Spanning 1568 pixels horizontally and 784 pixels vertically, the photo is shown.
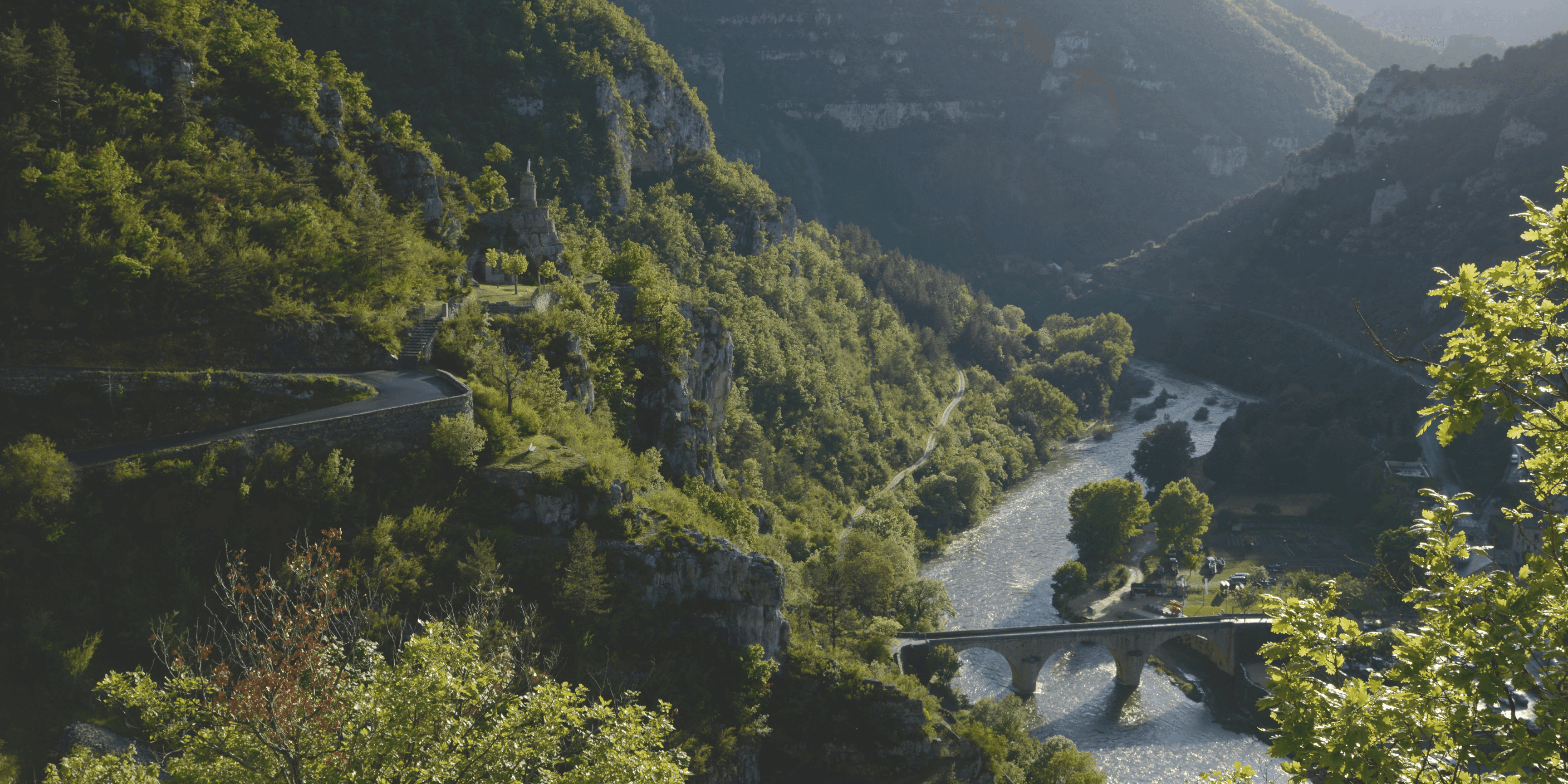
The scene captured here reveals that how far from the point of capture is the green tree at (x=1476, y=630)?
33.9 ft

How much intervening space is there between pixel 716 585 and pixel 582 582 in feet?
25.5

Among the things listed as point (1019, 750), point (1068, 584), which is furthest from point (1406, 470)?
point (1019, 750)

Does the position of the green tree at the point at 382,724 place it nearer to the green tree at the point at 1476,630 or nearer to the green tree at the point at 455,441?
the green tree at the point at 1476,630

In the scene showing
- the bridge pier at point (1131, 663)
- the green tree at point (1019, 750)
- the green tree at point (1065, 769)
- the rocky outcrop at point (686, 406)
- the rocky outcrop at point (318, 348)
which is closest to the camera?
the rocky outcrop at point (318, 348)

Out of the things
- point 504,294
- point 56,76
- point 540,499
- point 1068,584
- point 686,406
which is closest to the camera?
point 540,499

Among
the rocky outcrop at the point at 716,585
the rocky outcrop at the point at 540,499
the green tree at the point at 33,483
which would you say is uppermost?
the green tree at the point at 33,483

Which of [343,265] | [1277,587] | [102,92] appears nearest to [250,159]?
[102,92]

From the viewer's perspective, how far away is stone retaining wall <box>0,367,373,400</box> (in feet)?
95.5

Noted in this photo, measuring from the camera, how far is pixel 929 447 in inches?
4375

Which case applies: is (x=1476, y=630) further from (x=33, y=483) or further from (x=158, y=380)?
(x=158, y=380)

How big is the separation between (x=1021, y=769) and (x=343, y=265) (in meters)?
43.5

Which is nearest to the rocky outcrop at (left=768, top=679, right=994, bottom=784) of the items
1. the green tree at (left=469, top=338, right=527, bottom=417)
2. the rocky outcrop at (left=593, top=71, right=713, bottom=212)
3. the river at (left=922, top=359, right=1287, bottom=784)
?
the river at (left=922, top=359, right=1287, bottom=784)

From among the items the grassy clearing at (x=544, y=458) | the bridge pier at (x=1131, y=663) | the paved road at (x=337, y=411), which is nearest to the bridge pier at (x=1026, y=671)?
the bridge pier at (x=1131, y=663)

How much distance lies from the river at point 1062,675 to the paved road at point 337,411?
45095mm
